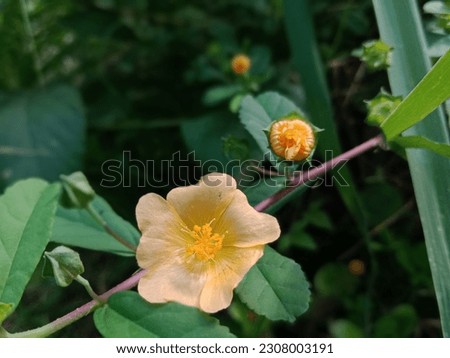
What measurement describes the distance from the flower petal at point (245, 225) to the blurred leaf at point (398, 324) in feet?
1.30

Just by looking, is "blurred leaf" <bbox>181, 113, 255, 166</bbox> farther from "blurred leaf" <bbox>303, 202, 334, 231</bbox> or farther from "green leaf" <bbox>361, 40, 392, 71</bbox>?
"green leaf" <bbox>361, 40, 392, 71</bbox>

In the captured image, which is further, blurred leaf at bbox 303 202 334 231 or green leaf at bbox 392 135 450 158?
blurred leaf at bbox 303 202 334 231

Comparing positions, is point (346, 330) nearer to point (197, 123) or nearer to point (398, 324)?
point (398, 324)

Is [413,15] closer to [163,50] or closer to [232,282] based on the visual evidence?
[232,282]

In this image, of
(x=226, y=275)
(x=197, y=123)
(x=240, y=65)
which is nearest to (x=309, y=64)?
(x=240, y=65)

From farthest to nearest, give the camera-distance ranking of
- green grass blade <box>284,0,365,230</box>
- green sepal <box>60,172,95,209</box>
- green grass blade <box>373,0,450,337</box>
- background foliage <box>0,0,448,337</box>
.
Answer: background foliage <box>0,0,448,337</box> → green grass blade <box>284,0,365,230</box> → green grass blade <box>373,0,450,337</box> → green sepal <box>60,172,95,209</box>

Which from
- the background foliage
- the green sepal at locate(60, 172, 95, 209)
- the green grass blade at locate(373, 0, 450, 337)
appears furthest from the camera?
the background foliage

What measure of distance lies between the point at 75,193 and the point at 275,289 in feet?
0.61

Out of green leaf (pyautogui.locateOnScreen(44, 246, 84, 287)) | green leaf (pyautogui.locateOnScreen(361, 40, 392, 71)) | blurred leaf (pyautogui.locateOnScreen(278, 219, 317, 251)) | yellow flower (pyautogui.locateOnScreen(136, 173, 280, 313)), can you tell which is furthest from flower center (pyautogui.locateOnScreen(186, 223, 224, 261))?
blurred leaf (pyautogui.locateOnScreen(278, 219, 317, 251))

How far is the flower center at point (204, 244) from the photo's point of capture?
0.57 m

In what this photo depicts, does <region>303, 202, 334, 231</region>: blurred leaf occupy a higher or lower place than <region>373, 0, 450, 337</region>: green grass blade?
lower

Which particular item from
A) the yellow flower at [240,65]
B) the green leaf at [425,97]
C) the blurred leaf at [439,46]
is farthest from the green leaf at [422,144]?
the yellow flower at [240,65]

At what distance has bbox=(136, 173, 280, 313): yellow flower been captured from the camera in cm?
53
